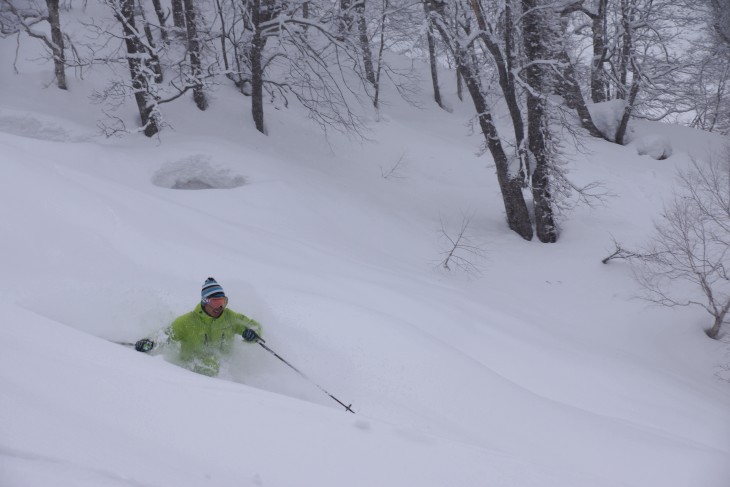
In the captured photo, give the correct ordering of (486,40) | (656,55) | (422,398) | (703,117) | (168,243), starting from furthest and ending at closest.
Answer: (703,117), (656,55), (486,40), (168,243), (422,398)

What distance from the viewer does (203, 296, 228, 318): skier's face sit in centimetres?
550

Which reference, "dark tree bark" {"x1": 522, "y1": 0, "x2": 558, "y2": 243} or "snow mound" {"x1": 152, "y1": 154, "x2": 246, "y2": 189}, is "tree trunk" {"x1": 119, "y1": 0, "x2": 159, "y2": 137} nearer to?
"snow mound" {"x1": 152, "y1": 154, "x2": 246, "y2": 189}

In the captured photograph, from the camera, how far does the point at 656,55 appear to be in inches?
716

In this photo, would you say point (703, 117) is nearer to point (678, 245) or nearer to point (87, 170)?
point (678, 245)

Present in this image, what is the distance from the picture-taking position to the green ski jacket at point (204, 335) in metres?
5.59

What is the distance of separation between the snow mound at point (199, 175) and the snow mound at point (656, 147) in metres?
12.4

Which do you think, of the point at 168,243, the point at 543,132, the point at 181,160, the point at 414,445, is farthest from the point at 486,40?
the point at 414,445

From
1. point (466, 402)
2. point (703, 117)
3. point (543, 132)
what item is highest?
point (543, 132)

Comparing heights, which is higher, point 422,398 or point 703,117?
point 422,398

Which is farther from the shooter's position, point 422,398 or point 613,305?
point 613,305

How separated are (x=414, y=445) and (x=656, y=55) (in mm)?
19493

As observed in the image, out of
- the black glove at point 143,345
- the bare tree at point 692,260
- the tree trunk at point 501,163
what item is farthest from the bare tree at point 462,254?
the black glove at point 143,345

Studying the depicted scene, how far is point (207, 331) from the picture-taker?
224 inches

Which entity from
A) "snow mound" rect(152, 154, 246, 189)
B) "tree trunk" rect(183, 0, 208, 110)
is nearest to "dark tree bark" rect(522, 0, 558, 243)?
"snow mound" rect(152, 154, 246, 189)
